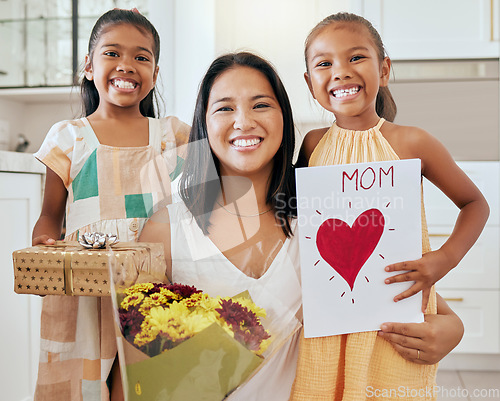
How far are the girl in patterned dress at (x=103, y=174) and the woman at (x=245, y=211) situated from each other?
58mm

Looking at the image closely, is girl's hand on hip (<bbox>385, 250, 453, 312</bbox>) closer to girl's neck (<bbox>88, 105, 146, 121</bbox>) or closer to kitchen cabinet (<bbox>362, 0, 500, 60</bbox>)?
girl's neck (<bbox>88, 105, 146, 121</bbox>)

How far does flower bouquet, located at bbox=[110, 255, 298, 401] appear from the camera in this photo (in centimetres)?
48

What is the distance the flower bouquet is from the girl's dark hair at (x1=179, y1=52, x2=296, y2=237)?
0.66 feet

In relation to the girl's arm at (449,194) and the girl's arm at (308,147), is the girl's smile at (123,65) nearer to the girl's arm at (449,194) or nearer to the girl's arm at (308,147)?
the girl's arm at (308,147)

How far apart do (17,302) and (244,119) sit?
1.08 metres

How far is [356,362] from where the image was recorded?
0.65m

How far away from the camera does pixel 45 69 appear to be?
2.01 meters

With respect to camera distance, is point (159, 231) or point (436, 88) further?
point (436, 88)

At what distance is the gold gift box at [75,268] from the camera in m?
0.60

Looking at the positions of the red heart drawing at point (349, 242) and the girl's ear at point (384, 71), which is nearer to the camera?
the red heart drawing at point (349, 242)

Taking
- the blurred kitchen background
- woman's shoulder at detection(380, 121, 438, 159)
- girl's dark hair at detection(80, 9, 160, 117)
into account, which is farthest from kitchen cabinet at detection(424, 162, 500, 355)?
girl's dark hair at detection(80, 9, 160, 117)

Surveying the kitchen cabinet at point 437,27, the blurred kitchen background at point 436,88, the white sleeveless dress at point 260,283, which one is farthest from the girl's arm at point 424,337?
the kitchen cabinet at point 437,27

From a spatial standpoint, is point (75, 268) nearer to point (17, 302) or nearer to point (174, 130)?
point (174, 130)

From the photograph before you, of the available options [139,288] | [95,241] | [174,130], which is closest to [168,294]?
[139,288]
